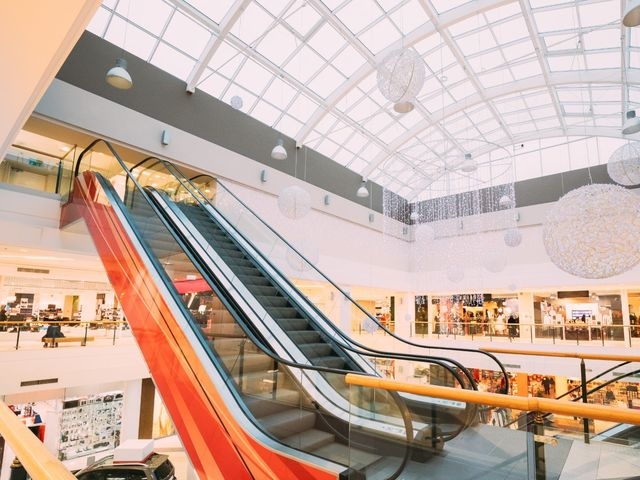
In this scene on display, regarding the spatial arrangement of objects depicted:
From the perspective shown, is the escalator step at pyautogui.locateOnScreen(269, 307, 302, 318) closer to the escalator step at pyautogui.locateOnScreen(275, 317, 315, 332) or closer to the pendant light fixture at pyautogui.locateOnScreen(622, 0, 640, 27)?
the escalator step at pyautogui.locateOnScreen(275, 317, 315, 332)

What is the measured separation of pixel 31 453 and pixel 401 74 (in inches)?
217

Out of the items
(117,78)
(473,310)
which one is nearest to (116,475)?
(117,78)

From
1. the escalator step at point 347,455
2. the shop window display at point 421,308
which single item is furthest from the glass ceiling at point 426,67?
the shop window display at point 421,308

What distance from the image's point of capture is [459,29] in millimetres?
12852

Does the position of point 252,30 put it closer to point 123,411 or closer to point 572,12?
point 572,12

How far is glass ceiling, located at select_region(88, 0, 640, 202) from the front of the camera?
1100 centimetres

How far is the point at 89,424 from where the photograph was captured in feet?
42.5

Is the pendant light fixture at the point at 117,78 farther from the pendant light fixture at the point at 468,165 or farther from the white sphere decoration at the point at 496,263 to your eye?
the white sphere decoration at the point at 496,263

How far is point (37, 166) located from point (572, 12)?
14.7 meters

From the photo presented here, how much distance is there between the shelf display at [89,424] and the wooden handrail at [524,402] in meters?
13.3

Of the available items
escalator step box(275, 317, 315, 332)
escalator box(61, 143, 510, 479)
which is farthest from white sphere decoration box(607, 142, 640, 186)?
escalator step box(275, 317, 315, 332)

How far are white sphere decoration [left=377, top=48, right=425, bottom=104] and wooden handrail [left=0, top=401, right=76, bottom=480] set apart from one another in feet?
17.6

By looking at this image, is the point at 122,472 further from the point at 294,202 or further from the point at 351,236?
the point at 351,236

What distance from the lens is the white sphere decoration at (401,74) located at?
17.6 feet
